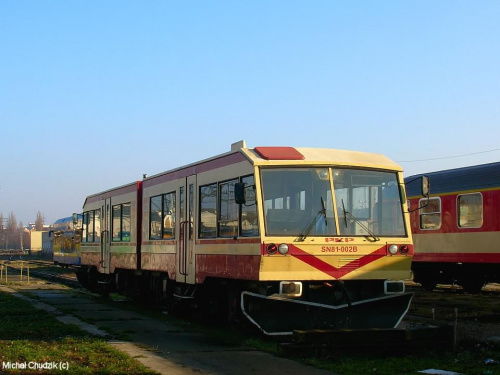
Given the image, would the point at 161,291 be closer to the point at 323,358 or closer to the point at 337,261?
the point at 337,261

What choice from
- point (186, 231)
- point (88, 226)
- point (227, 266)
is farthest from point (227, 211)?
point (88, 226)

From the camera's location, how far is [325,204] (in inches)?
429

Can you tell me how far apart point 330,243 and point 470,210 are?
10.5 m

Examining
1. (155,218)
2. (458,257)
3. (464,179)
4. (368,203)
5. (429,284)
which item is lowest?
(429,284)

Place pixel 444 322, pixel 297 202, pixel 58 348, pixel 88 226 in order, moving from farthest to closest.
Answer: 1. pixel 88 226
2. pixel 444 322
3. pixel 297 202
4. pixel 58 348

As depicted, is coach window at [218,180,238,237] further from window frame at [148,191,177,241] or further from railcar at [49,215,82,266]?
railcar at [49,215,82,266]

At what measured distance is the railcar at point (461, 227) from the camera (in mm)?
19062

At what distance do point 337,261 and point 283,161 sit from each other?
69.0 inches

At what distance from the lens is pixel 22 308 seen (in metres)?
15.7

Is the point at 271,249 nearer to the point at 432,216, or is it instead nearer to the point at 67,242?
the point at 432,216

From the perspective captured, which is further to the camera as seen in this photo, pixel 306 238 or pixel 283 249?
pixel 306 238

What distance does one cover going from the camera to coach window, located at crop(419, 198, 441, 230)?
69.5 ft

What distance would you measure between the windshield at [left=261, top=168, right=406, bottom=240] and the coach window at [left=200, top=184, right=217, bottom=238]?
6.78 feet

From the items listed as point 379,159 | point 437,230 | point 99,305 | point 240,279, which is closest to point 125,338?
point 240,279
